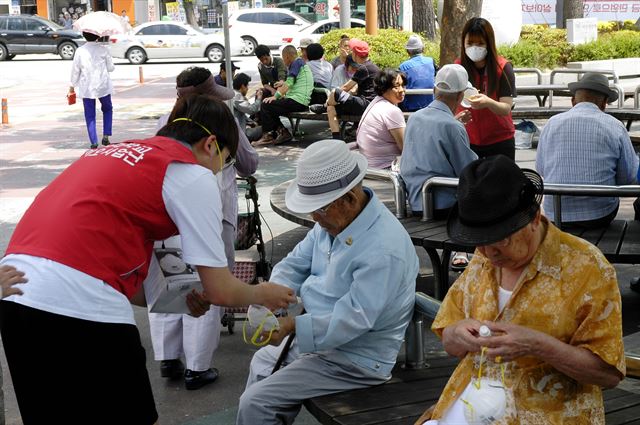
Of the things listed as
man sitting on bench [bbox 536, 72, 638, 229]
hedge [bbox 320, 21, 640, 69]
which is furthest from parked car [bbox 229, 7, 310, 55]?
man sitting on bench [bbox 536, 72, 638, 229]

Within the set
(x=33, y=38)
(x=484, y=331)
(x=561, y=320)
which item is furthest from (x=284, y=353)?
(x=33, y=38)

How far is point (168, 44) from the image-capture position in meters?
33.9

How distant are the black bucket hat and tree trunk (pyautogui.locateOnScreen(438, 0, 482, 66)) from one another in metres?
9.06

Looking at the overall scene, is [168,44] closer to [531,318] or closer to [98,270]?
[98,270]

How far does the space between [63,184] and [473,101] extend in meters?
4.05

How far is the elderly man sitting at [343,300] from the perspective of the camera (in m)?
3.65

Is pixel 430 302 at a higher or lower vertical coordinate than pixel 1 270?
lower

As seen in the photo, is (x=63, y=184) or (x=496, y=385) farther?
(x=63, y=184)

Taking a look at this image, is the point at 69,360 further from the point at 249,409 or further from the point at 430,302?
the point at 430,302

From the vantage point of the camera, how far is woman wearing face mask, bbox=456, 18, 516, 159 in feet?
23.5

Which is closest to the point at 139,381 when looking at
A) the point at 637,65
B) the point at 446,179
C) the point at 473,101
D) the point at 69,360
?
the point at 69,360

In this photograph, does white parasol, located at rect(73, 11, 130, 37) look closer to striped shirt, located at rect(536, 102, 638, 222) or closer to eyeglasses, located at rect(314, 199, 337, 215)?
striped shirt, located at rect(536, 102, 638, 222)

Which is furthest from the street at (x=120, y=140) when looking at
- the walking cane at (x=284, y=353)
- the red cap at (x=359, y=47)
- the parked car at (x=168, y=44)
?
the red cap at (x=359, y=47)

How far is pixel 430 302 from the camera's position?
3.76 m
